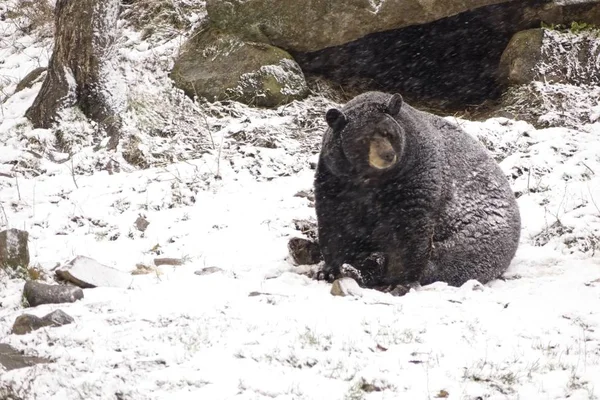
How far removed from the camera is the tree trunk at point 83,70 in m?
9.43

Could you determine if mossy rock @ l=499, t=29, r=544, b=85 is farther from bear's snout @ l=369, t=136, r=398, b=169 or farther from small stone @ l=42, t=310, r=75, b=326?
small stone @ l=42, t=310, r=75, b=326

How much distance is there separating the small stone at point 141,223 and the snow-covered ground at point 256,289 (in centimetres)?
8

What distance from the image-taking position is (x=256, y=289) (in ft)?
18.3

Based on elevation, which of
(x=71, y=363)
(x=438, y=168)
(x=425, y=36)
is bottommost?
(x=71, y=363)

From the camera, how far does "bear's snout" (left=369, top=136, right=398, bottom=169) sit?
19.7 feet

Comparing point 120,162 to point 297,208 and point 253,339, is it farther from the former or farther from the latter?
point 253,339

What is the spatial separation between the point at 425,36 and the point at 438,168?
5.15 metres

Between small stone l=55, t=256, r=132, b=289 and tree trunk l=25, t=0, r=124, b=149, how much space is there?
3864 mm

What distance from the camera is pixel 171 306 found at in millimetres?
5086

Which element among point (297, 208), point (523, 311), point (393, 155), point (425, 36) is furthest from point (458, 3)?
point (523, 311)

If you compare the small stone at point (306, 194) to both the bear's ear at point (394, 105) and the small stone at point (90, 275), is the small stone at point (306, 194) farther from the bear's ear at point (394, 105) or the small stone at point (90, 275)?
the small stone at point (90, 275)

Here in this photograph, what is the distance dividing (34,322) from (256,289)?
164 cm

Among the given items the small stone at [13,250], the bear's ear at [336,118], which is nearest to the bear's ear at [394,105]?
the bear's ear at [336,118]

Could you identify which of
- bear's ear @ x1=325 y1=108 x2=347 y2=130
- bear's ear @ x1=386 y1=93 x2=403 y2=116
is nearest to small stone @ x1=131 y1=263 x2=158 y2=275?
bear's ear @ x1=325 y1=108 x2=347 y2=130
